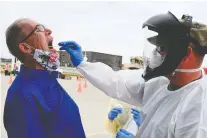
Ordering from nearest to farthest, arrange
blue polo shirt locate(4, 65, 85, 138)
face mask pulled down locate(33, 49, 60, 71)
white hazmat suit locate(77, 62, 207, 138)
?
white hazmat suit locate(77, 62, 207, 138)
blue polo shirt locate(4, 65, 85, 138)
face mask pulled down locate(33, 49, 60, 71)

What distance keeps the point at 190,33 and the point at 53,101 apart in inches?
26.1

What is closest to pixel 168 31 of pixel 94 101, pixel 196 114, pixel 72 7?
pixel 196 114

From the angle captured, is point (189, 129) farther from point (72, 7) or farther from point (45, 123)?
point (72, 7)

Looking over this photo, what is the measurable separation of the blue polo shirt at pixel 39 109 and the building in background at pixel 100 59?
0.32ft

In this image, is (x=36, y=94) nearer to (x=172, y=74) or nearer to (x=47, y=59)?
(x=47, y=59)

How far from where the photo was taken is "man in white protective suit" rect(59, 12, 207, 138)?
4.59ft

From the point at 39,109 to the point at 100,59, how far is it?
514 mm

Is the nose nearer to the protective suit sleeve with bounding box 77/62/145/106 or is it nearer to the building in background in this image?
the building in background

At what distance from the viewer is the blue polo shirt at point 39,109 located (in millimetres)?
1487

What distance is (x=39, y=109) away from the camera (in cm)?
152

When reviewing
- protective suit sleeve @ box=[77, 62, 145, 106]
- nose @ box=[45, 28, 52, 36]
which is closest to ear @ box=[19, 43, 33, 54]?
nose @ box=[45, 28, 52, 36]

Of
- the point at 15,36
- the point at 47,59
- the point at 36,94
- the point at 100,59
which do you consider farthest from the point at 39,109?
the point at 100,59

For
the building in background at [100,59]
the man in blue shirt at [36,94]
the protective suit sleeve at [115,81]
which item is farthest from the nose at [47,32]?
the protective suit sleeve at [115,81]

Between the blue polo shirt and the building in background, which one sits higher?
the building in background
